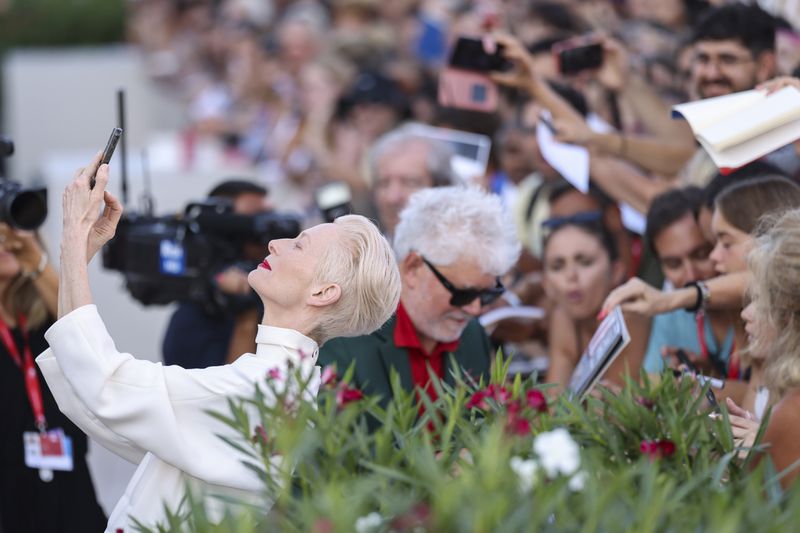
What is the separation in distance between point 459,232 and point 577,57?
6.02ft

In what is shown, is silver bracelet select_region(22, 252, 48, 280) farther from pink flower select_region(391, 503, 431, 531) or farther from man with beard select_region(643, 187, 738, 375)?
pink flower select_region(391, 503, 431, 531)

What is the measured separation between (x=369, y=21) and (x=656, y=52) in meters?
4.52

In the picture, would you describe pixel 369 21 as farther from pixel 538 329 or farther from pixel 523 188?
pixel 538 329

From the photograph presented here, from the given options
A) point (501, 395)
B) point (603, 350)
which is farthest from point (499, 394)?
point (603, 350)

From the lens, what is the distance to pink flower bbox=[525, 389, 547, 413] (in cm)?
266

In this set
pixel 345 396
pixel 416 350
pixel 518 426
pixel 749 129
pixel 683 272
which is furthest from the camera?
pixel 683 272

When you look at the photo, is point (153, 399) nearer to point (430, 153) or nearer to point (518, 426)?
point (518, 426)

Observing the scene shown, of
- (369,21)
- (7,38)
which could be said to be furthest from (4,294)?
(7,38)

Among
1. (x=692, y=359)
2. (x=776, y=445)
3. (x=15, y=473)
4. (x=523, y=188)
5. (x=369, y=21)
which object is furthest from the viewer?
(x=369, y=21)

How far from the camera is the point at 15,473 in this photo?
4324mm

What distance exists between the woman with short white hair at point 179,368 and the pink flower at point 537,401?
467 millimetres

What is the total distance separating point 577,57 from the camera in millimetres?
5445

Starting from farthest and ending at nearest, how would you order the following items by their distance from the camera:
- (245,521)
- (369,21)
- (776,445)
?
1. (369,21)
2. (776,445)
3. (245,521)

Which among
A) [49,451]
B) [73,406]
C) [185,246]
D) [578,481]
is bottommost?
[49,451]
